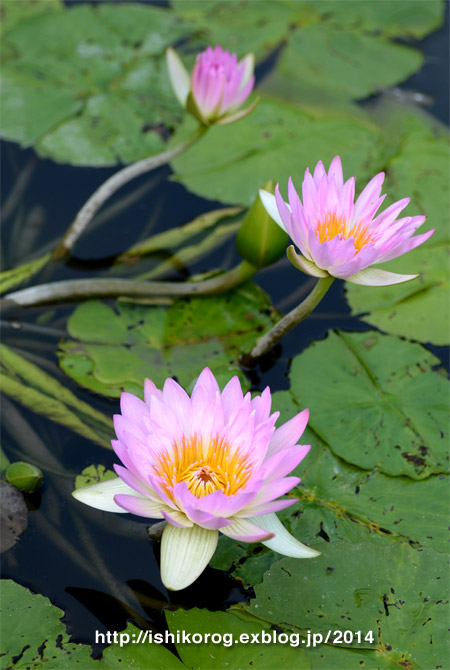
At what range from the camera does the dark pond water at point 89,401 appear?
191 centimetres

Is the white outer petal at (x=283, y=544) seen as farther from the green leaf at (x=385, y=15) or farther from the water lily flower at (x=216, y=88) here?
the green leaf at (x=385, y=15)

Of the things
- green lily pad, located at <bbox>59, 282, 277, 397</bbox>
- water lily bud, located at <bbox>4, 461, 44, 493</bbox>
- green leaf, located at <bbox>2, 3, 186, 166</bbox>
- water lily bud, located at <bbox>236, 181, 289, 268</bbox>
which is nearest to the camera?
water lily bud, located at <bbox>4, 461, 44, 493</bbox>

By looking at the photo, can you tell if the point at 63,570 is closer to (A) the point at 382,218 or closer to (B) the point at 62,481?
(B) the point at 62,481

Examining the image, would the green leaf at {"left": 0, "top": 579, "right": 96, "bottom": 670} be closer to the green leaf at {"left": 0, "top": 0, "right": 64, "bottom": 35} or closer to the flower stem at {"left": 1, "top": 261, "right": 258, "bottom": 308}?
the flower stem at {"left": 1, "top": 261, "right": 258, "bottom": 308}

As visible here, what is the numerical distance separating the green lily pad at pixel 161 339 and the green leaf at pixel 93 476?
12.3 inches

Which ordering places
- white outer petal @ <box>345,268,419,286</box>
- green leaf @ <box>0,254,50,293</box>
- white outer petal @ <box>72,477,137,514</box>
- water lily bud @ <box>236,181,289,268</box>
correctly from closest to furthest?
1. white outer petal @ <box>72,477,137,514</box>
2. white outer petal @ <box>345,268,419,286</box>
3. water lily bud @ <box>236,181,289,268</box>
4. green leaf @ <box>0,254,50,293</box>

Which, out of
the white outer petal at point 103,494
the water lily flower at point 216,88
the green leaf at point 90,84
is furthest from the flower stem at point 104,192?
the white outer petal at point 103,494

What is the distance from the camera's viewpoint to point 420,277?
2717 mm

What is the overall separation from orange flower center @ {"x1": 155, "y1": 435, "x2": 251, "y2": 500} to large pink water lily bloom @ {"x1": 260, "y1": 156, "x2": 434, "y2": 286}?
25.1 inches

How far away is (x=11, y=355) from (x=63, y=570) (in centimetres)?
96

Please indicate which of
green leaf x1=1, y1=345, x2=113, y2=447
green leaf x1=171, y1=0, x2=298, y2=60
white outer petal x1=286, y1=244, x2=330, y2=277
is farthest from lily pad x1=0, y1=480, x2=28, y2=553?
green leaf x1=171, y1=0, x2=298, y2=60

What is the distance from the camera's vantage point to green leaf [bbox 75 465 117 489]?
2127 millimetres

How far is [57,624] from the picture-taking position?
5.78 ft

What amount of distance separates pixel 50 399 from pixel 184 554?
1090 mm
